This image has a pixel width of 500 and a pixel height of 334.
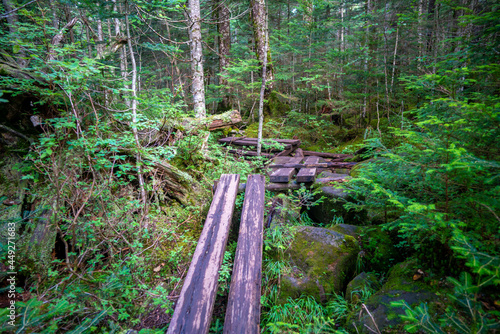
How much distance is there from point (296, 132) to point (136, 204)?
341 inches

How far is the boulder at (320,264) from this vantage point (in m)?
2.82

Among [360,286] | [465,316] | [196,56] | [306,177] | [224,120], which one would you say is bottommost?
[360,286]

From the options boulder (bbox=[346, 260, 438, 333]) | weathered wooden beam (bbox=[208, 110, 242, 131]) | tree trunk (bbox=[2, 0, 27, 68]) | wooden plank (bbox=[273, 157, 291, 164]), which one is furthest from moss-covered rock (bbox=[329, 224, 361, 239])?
weathered wooden beam (bbox=[208, 110, 242, 131])

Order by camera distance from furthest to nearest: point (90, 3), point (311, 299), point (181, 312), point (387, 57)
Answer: point (387, 57), point (90, 3), point (311, 299), point (181, 312)

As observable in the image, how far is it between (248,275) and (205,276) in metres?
0.51

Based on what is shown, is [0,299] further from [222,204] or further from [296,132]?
[296,132]

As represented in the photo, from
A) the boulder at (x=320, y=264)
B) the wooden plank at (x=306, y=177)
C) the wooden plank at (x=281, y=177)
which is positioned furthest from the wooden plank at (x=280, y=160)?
the boulder at (x=320, y=264)

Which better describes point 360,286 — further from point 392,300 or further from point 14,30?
point 14,30

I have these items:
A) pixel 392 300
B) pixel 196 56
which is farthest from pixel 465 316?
pixel 196 56

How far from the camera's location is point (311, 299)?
2.74 m

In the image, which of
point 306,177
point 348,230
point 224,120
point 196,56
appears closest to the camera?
point 348,230

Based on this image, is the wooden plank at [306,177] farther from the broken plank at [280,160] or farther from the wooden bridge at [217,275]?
the wooden bridge at [217,275]

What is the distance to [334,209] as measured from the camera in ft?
13.3

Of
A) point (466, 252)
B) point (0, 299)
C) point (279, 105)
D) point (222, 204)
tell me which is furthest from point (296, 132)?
point (0, 299)
